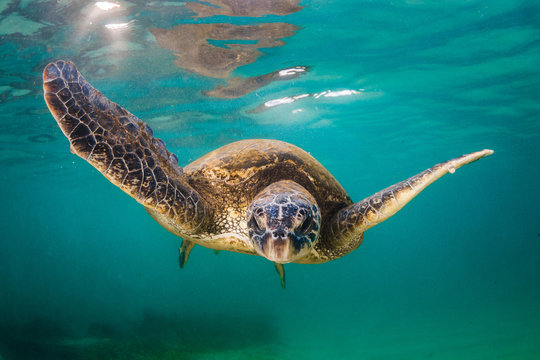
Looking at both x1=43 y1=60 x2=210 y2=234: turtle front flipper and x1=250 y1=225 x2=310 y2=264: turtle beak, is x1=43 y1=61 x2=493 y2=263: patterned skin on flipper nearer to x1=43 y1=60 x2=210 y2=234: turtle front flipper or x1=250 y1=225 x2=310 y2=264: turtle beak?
x1=43 y1=60 x2=210 y2=234: turtle front flipper

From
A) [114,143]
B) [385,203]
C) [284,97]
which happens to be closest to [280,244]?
[385,203]

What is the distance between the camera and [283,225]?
256 cm

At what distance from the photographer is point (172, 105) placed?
Answer: 13781mm

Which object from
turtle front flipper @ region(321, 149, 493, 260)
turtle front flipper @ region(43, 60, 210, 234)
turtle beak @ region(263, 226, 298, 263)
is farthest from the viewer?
turtle front flipper @ region(321, 149, 493, 260)

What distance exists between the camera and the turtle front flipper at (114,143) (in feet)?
7.62

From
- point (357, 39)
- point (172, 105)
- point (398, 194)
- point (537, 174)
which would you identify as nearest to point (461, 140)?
point (357, 39)

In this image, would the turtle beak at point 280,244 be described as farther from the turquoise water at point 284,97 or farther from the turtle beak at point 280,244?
the turquoise water at point 284,97

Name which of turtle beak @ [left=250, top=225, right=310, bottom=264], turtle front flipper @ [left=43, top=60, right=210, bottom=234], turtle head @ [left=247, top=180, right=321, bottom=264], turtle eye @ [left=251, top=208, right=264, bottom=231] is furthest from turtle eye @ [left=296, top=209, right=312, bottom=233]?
turtle front flipper @ [left=43, top=60, right=210, bottom=234]

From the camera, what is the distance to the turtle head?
100 inches

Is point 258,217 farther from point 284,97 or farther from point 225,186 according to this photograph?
point 284,97

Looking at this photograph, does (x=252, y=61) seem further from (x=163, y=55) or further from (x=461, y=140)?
(x=461, y=140)

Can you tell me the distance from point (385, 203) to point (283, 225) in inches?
40.8

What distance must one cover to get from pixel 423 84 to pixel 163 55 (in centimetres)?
1075

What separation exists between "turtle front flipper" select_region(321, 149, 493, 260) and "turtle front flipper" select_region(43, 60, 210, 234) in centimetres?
163
